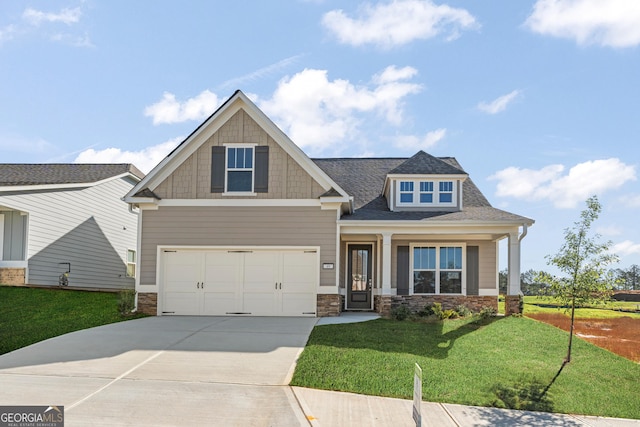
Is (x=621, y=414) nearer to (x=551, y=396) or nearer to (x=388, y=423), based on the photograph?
(x=551, y=396)

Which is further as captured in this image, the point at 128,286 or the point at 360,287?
the point at 128,286

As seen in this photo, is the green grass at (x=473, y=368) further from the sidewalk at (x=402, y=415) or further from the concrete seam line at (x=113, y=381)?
the concrete seam line at (x=113, y=381)

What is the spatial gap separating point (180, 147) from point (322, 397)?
10.6 meters

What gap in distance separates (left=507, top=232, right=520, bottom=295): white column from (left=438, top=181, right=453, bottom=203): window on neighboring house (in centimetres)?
257

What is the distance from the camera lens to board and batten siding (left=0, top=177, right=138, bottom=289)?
69.1ft

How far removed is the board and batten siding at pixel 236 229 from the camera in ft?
56.3

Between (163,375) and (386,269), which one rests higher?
(386,269)

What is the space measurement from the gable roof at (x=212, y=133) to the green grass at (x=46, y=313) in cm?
352

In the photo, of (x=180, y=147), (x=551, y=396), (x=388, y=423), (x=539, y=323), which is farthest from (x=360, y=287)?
(x=388, y=423)

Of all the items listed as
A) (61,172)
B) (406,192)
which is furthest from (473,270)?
(61,172)

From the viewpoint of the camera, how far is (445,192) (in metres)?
19.3

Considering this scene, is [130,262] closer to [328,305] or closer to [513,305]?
[328,305]

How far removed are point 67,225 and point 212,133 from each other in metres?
9.26

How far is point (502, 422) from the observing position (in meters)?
8.43
